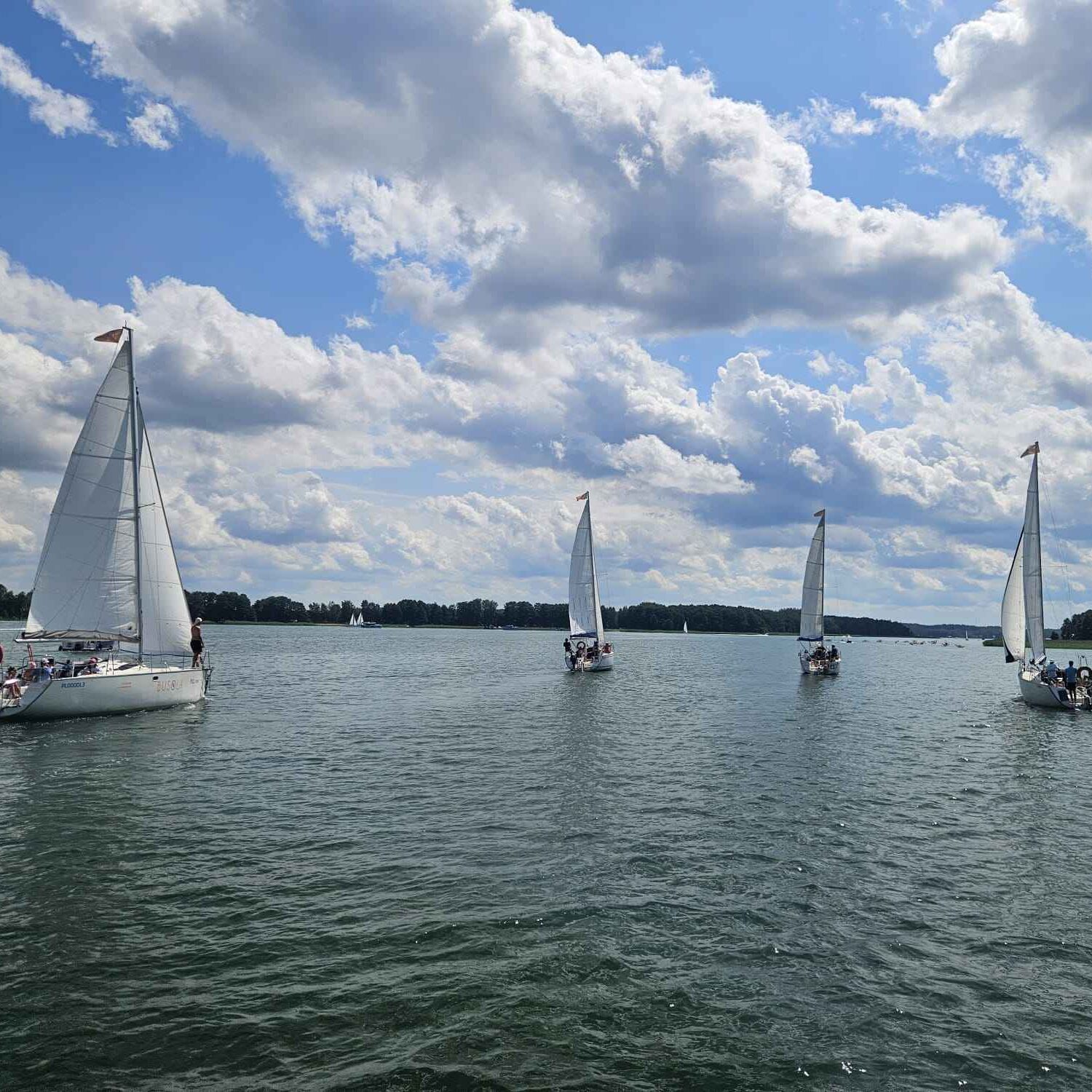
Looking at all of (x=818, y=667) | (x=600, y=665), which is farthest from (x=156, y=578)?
(x=818, y=667)

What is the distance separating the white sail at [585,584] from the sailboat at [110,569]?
40.5 meters

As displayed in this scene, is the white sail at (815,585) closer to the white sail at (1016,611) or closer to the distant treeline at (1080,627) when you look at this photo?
the white sail at (1016,611)

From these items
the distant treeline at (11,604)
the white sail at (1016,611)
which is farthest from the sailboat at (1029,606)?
the distant treeline at (11,604)

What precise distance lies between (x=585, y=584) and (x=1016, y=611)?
119 feet

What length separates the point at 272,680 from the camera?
225 feet

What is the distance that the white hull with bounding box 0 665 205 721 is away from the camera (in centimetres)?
3759

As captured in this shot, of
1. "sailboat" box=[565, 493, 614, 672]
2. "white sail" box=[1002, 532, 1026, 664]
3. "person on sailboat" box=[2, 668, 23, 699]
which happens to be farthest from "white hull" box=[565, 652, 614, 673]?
"person on sailboat" box=[2, 668, 23, 699]

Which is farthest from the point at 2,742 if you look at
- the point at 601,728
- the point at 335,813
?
the point at 601,728

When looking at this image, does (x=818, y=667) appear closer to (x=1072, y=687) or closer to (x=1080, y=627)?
(x=1072, y=687)

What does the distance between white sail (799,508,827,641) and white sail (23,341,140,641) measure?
63.7m

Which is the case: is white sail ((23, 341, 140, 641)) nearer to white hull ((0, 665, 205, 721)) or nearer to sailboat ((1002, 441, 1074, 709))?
white hull ((0, 665, 205, 721))

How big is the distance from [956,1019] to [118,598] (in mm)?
42349

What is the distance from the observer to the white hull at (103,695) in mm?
37594

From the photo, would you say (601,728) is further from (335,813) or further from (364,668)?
(364,668)
